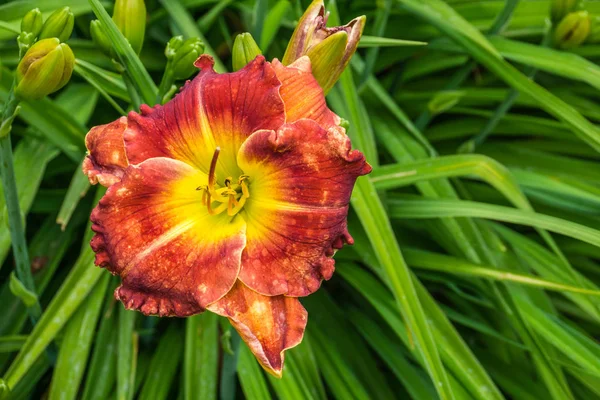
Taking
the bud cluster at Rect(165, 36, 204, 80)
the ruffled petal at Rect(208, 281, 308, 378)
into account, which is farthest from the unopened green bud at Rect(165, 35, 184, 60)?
the ruffled petal at Rect(208, 281, 308, 378)

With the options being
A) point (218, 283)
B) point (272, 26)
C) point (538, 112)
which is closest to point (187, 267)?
Answer: point (218, 283)

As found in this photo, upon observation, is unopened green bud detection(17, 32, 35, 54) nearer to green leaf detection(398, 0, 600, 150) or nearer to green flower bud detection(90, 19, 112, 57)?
green flower bud detection(90, 19, 112, 57)

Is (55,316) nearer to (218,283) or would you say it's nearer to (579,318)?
(218,283)

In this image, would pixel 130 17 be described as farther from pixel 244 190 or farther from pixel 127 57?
pixel 244 190

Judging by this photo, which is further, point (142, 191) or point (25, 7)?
point (25, 7)

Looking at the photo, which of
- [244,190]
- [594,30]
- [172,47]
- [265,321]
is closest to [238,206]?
[244,190]
